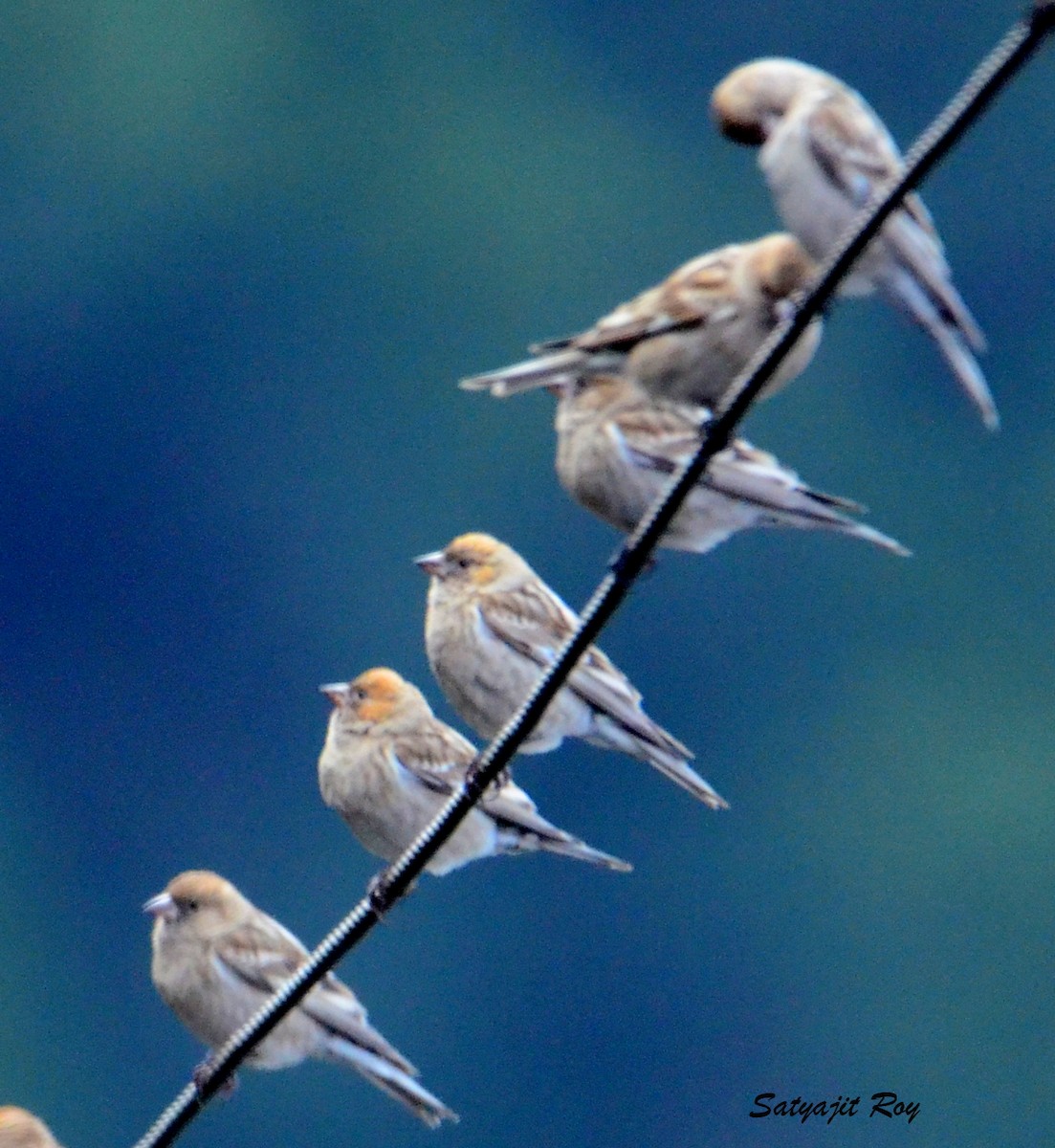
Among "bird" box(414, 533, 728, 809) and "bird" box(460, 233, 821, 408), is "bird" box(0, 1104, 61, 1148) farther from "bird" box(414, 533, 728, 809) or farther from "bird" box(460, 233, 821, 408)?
"bird" box(460, 233, 821, 408)

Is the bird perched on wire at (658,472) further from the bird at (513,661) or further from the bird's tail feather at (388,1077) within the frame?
the bird's tail feather at (388,1077)

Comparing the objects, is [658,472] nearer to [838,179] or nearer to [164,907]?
[838,179]

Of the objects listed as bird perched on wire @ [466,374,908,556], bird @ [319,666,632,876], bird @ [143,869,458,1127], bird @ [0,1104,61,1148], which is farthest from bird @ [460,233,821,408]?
bird @ [0,1104,61,1148]

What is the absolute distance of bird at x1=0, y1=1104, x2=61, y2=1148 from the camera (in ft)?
10.9

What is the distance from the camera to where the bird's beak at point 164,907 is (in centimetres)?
363

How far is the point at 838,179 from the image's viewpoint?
2629 mm


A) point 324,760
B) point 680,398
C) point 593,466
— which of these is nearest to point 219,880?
point 324,760

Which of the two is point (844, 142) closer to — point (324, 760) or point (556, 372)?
point (556, 372)

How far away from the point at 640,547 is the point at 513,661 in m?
1.47

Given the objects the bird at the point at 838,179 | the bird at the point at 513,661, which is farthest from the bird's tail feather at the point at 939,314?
the bird at the point at 513,661

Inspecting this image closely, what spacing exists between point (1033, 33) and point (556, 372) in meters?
1.37

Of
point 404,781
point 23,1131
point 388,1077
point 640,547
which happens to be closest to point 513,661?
point 404,781

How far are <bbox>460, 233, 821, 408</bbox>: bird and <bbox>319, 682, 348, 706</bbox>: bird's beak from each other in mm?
948

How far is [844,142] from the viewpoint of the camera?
2648mm
